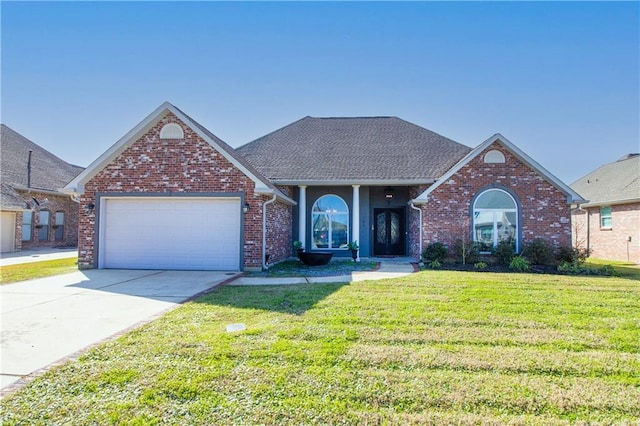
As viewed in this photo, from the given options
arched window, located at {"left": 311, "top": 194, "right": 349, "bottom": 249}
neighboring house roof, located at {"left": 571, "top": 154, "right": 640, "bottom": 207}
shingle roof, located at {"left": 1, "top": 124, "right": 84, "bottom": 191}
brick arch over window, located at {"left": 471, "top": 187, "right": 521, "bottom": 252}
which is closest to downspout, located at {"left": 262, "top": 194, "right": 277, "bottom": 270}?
arched window, located at {"left": 311, "top": 194, "right": 349, "bottom": 249}

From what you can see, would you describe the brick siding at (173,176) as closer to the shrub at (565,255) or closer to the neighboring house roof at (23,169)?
the neighboring house roof at (23,169)

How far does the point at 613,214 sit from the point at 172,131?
65.4 feet

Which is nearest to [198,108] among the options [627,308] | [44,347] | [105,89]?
[105,89]

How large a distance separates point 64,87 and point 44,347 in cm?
1195

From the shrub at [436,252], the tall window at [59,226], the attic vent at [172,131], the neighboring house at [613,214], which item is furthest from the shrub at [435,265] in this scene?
the tall window at [59,226]

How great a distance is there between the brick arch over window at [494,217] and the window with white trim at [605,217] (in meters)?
8.42

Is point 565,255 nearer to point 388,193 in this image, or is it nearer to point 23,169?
point 388,193

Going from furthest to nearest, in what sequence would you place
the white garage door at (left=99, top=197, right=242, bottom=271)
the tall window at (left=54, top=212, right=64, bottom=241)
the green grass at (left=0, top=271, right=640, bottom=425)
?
the tall window at (left=54, top=212, right=64, bottom=241) < the white garage door at (left=99, top=197, right=242, bottom=271) < the green grass at (left=0, top=271, right=640, bottom=425)

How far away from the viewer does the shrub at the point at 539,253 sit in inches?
499

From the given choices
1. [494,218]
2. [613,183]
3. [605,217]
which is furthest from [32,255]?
[613,183]

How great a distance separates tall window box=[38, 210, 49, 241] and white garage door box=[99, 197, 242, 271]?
12383 millimetres

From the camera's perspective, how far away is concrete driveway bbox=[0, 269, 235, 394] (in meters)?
4.43

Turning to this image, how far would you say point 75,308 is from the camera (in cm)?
671

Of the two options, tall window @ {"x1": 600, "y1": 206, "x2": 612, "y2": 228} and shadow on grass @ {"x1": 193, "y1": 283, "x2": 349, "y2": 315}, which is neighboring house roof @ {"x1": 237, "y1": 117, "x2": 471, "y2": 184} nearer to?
shadow on grass @ {"x1": 193, "y1": 283, "x2": 349, "y2": 315}
